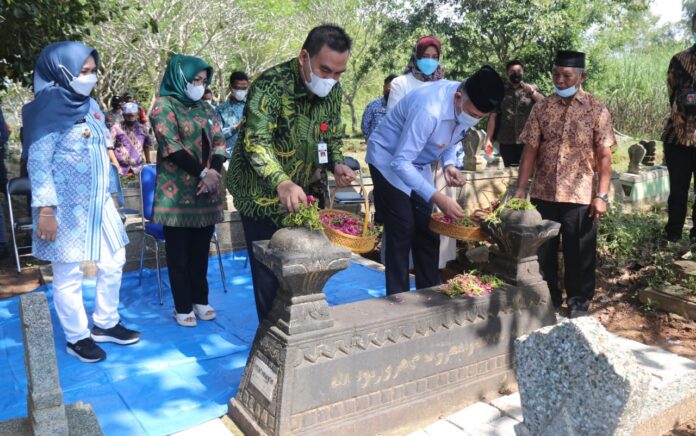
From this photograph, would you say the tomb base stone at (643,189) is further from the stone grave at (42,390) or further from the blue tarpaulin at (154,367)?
the stone grave at (42,390)

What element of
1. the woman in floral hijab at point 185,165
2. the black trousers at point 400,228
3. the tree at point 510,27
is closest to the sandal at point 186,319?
the woman in floral hijab at point 185,165

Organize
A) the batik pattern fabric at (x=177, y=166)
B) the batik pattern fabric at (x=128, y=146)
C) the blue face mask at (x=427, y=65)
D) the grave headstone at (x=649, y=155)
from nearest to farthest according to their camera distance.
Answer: the batik pattern fabric at (x=177, y=166), the blue face mask at (x=427, y=65), the batik pattern fabric at (x=128, y=146), the grave headstone at (x=649, y=155)

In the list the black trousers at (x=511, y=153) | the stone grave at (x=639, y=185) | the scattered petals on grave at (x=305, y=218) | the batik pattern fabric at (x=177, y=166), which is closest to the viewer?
the scattered petals on grave at (x=305, y=218)

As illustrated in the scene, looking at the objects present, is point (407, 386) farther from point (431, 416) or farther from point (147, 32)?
point (147, 32)

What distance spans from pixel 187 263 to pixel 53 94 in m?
1.45

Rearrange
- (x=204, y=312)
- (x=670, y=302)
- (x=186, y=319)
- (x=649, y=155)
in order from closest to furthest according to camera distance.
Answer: (x=186, y=319) < (x=204, y=312) < (x=670, y=302) < (x=649, y=155)

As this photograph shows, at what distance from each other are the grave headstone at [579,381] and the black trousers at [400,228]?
1.78m

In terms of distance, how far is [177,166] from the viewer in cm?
386

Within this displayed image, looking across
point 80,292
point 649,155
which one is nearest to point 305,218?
point 80,292

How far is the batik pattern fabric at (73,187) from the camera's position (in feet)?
10.5

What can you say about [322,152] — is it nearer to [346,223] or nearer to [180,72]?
[346,223]

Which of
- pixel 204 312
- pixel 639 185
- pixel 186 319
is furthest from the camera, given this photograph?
pixel 639 185

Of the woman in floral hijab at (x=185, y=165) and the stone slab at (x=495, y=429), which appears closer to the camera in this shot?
the stone slab at (x=495, y=429)

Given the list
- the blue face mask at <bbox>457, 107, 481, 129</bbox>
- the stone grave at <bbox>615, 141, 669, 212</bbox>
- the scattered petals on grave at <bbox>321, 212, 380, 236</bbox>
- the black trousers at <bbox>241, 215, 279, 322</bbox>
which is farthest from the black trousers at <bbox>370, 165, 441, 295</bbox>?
the stone grave at <bbox>615, 141, 669, 212</bbox>
